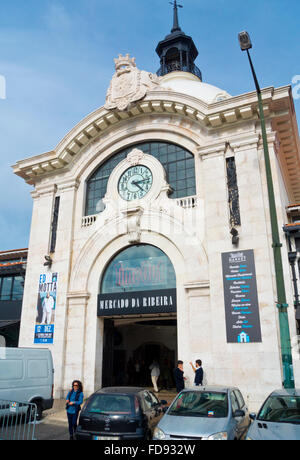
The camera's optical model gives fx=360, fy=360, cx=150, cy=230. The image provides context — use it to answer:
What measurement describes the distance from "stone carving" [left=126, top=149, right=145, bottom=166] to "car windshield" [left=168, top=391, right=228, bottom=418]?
12.9 m

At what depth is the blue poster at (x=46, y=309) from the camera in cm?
1795

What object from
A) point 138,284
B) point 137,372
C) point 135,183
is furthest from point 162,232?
point 137,372

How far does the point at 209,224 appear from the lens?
15969mm

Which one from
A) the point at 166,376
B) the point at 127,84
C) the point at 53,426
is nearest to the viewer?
the point at 53,426

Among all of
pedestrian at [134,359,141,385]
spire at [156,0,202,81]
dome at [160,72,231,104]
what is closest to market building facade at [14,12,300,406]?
pedestrian at [134,359,141,385]

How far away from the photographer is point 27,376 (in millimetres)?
11914

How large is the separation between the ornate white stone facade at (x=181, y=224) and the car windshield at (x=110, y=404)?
Answer: 649cm

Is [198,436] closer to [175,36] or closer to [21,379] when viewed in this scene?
[21,379]

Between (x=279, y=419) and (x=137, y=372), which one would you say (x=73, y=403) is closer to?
(x=279, y=419)

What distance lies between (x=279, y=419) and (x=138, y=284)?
33.9ft

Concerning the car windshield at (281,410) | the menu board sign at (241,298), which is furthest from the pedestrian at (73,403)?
the menu board sign at (241,298)

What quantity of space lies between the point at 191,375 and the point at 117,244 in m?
7.08

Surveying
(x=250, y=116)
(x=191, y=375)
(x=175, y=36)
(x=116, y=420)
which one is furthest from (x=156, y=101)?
(x=175, y=36)

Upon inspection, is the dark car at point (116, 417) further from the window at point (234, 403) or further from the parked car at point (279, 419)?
the parked car at point (279, 419)
